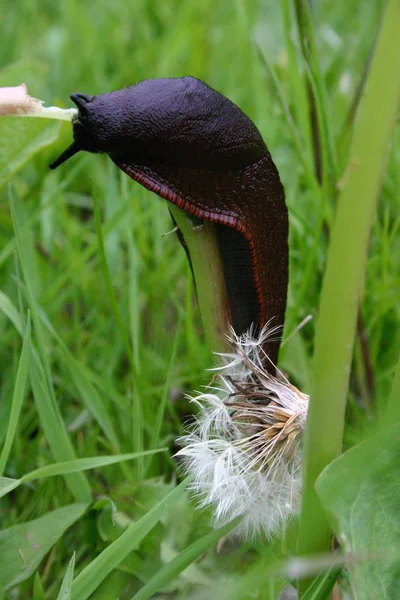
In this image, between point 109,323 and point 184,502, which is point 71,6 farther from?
point 184,502

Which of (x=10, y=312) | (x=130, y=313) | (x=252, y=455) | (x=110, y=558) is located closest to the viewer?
(x=110, y=558)

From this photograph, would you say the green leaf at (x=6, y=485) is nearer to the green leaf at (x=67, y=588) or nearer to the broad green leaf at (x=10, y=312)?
the green leaf at (x=67, y=588)

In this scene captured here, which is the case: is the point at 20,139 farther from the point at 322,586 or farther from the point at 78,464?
the point at 322,586

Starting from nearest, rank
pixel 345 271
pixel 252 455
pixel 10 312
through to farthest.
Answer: pixel 345 271, pixel 252 455, pixel 10 312

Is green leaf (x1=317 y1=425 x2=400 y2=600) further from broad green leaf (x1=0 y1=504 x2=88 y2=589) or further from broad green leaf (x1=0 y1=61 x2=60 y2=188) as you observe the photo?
broad green leaf (x1=0 y1=61 x2=60 y2=188)

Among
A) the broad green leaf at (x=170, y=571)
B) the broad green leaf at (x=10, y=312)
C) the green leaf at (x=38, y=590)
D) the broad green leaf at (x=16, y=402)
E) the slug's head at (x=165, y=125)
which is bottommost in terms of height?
the green leaf at (x=38, y=590)

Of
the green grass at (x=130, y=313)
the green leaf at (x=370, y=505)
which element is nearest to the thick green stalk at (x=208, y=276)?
the green grass at (x=130, y=313)

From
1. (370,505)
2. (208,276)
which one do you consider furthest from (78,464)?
(370,505)
